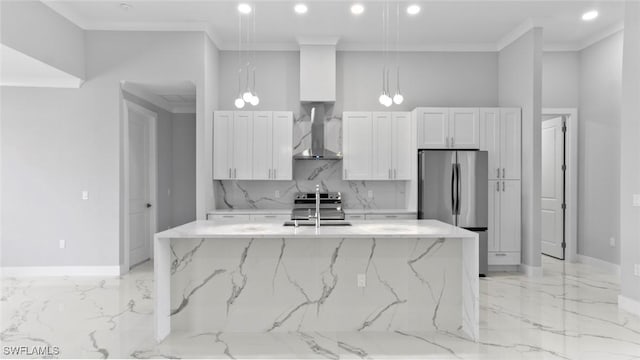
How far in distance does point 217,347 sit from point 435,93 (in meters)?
4.57

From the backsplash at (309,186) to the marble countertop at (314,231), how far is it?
2.29 m

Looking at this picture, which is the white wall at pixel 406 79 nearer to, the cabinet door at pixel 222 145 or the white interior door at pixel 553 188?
the cabinet door at pixel 222 145

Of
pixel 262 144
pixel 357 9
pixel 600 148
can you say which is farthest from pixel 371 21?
pixel 600 148

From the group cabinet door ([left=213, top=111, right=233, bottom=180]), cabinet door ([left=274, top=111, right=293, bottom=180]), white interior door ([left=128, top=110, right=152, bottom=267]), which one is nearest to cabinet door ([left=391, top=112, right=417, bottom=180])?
cabinet door ([left=274, top=111, right=293, bottom=180])

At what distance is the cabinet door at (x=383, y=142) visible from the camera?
18.6ft

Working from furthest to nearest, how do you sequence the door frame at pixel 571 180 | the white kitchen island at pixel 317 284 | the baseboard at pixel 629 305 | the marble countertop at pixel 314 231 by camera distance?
the door frame at pixel 571 180
the baseboard at pixel 629 305
the white kitchen island at pixel 317 284
the marble countertop at pixel 314 231

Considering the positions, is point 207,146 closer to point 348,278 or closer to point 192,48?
point 192,48

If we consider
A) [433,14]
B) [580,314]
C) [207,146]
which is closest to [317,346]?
[580,314]

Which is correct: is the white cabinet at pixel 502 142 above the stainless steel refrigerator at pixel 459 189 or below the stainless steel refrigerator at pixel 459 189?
above

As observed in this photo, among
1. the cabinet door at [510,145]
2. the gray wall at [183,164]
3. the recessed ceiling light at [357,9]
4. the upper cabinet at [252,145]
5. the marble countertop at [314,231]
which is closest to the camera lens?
the marble countertop at [314,231]

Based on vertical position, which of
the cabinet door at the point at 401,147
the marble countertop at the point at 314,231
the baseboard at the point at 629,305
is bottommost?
the baseboard at the point at 629,305

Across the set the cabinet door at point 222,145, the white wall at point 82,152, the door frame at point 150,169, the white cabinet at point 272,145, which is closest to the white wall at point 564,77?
the white cabinet at point 272,145

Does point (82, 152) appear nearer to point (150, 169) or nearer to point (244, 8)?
point (150, 169)

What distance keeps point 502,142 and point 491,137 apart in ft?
0.51
